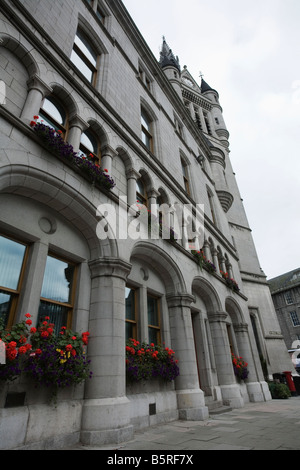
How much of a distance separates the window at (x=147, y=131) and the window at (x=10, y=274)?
818cm

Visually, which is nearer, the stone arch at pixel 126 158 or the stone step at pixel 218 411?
the stone arch at pixel 126 158

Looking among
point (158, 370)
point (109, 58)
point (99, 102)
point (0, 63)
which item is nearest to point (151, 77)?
point (109, 58)

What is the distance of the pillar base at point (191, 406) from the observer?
7449 mm

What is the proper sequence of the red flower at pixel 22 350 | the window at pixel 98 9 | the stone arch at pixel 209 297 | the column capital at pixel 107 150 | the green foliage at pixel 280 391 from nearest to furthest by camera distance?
the red flower at pixel 22 350
the column capital at pixel 107 150
the window at pixel 98 9
the stone arch at pixel 209 297
the green foliage at pixel 280 391

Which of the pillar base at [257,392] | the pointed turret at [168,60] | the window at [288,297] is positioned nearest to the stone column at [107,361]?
the pillar base at [257,392]

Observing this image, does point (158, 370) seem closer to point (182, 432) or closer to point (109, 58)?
point (182, 432)

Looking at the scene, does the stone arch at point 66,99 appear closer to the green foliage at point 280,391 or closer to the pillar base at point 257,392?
the pillar base at point 257,392

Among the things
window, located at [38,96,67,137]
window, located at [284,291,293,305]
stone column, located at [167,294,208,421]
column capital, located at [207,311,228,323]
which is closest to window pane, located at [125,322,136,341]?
stone column, located at [167,294,208,421]

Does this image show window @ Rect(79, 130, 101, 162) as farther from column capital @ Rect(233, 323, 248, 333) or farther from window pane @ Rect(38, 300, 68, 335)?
column capital @ Rect(233, 323, 248, 333)

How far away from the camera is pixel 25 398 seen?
167 inches

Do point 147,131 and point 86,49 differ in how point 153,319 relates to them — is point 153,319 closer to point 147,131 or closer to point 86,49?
point 147,131

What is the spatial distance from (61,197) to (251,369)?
13144mm

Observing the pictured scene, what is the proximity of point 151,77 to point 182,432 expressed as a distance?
15.8 m

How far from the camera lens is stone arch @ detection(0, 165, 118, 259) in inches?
199
